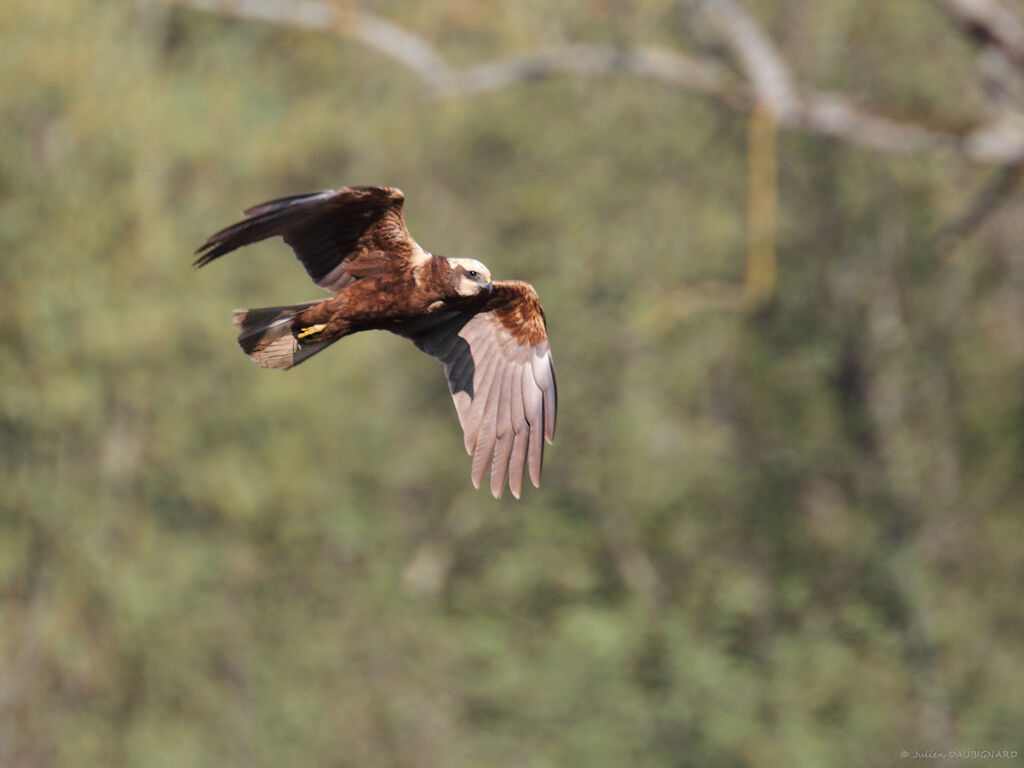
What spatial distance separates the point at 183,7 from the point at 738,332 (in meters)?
Result: 12.4

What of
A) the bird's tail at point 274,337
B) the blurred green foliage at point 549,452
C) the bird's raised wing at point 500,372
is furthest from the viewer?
the blurred green foliage at point 549,452

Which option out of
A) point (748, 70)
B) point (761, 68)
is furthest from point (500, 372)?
point (748, 70)

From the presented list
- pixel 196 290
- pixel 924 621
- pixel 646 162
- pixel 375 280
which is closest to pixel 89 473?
pixel 196 290

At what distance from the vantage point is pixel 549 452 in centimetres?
2370

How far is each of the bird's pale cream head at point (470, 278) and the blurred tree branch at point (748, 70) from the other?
21.3ft

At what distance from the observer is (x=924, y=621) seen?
82.7 ft

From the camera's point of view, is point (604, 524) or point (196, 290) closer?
point (196, 290)

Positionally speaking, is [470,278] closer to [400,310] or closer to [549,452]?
[400,310]

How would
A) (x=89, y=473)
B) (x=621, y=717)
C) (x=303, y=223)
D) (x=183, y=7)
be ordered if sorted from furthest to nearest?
(x=183, y=7) < (x=621, y=717) < (x=89, y=473) < (x=303, y=223)

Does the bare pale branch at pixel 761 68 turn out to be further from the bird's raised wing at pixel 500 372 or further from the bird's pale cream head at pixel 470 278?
the bird's pale cream head at pixel 470 278

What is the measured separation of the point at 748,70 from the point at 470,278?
9317 mm

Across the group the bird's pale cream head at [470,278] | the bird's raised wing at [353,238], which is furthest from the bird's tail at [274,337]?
the bird's pale cream head at [470,278]

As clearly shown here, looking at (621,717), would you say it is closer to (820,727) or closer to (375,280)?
(820,727)

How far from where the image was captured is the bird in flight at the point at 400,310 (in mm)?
6457
